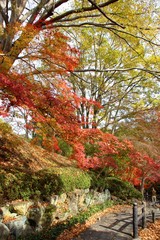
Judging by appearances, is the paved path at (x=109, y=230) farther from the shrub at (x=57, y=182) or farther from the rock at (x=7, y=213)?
the rock at (x=7, y=213)

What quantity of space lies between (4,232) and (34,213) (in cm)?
154

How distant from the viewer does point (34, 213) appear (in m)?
6.76

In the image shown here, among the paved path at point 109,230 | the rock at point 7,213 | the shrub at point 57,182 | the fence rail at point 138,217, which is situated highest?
the shrub at point 57,182

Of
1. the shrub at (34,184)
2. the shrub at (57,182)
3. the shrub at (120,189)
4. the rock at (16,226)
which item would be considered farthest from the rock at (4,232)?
the shrub at (120,189)

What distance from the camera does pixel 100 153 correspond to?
12.4m

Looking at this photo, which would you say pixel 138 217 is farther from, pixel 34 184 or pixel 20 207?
pixel 20 207

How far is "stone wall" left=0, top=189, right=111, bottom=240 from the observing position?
5676 mm

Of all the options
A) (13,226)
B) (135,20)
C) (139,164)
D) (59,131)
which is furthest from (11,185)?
(139,164)

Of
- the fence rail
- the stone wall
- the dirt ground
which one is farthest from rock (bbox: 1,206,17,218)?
the dirt ground

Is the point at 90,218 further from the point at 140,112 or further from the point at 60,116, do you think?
the point at 140,112

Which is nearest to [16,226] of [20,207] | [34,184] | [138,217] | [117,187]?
[20,207]

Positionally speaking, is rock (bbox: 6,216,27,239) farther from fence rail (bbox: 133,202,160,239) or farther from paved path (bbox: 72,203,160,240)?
fence rail (bbox: 133,202,160,239)

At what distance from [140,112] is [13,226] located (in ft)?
43.2

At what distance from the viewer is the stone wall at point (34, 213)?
5676mm
